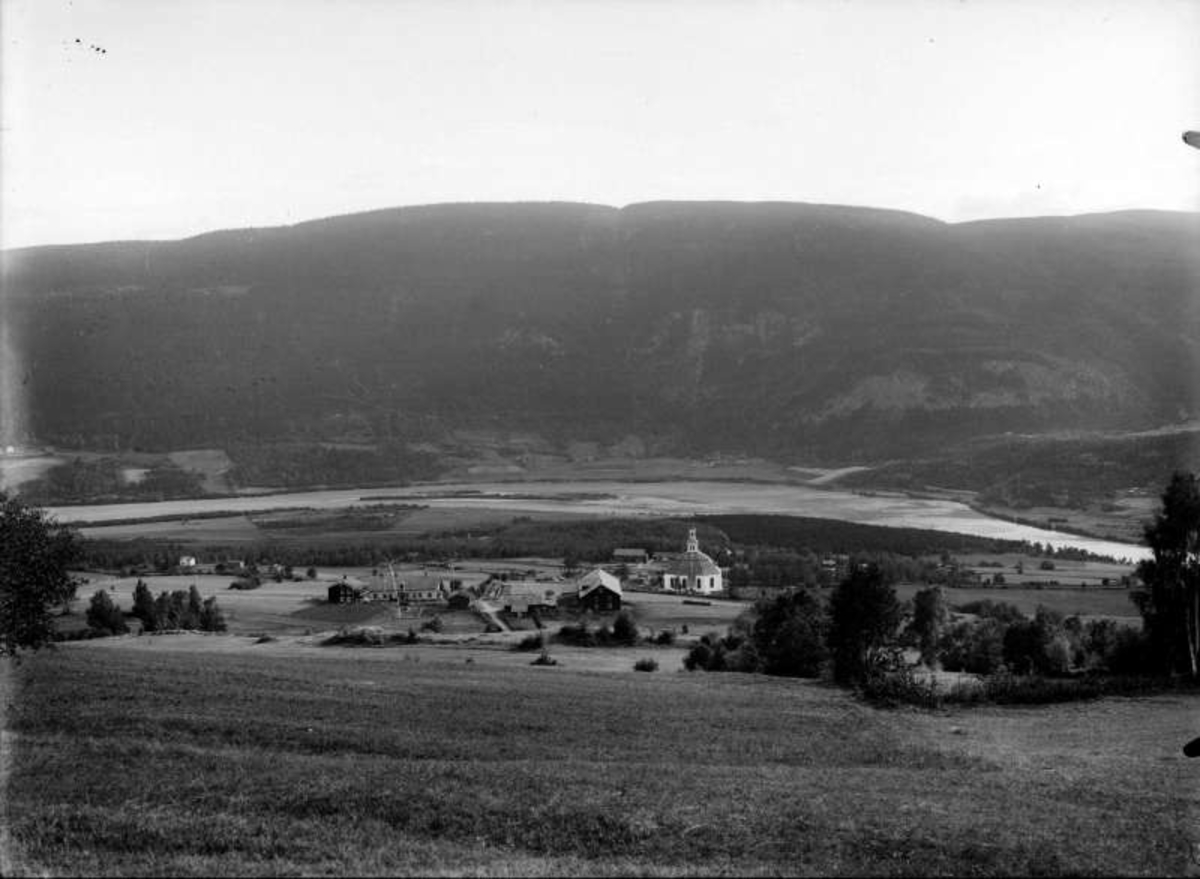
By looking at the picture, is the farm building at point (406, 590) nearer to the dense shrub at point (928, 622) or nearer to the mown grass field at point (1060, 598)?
the mown grass field at point (1060, 598)

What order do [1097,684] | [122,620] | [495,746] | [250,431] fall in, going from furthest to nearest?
1. [250,431]
2. [122,620]
3. [1097,684]
4. [495,746]

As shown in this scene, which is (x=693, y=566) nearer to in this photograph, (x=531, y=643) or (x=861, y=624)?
(x=531, y=643)

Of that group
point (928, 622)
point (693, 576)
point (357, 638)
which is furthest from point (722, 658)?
point (693, 576)

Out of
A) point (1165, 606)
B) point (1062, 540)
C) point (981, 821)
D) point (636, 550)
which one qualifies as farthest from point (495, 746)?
point (1062, 540)

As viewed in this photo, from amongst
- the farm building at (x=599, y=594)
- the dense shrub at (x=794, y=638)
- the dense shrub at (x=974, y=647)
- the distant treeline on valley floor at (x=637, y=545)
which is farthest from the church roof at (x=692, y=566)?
the dense shrub at (x=794, y=638)

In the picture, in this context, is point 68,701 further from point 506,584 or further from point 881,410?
point 881,410

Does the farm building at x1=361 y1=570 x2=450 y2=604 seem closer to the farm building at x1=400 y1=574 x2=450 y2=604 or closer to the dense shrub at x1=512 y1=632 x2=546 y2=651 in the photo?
the farm building at x1=400 y1=574 x2=450 y2=604

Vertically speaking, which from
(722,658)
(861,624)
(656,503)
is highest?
(861,624)
